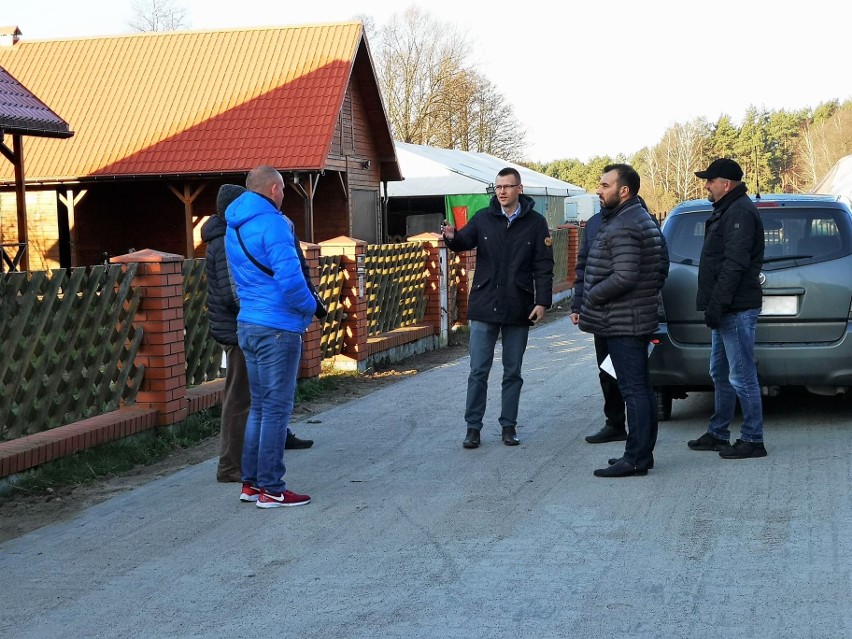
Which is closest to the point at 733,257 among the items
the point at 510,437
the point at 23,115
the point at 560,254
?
the point at 510,437

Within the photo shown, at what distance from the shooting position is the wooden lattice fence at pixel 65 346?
7.04 metres

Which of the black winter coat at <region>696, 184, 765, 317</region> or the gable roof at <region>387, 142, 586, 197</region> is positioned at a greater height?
the gable roof at <region>387, 142, 586, 197</region>

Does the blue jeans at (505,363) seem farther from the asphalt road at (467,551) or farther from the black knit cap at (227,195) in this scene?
the black knit cap at (227,195)

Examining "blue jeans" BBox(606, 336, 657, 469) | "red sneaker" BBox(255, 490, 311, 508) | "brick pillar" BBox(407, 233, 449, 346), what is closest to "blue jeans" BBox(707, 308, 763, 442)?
"blue jeans" BBox(606, 336, 657, 469)

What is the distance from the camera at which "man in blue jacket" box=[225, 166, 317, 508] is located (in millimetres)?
6059

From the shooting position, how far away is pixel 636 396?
22.6 ft

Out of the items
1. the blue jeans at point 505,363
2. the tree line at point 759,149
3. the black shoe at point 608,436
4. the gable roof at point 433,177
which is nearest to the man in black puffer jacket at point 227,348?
the blue jeans at point 505,363

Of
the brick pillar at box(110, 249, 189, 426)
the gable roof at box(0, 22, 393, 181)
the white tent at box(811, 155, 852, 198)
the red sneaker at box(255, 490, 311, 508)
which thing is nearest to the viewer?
the red sneaker at box(255, 490, 311, 508)

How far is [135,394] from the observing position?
8.42 metres

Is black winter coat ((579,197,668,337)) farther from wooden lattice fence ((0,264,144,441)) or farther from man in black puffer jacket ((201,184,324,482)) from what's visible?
wooden lattice fence ((0,264,144,441))

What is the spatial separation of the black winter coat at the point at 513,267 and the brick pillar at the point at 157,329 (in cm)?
221

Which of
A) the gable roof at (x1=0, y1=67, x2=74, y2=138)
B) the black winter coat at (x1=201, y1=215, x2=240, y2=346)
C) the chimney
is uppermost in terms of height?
the chimney

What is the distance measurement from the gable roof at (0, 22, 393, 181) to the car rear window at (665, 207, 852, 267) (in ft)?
49.1

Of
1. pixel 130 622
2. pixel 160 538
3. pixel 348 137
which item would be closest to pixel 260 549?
pixel 160 538
